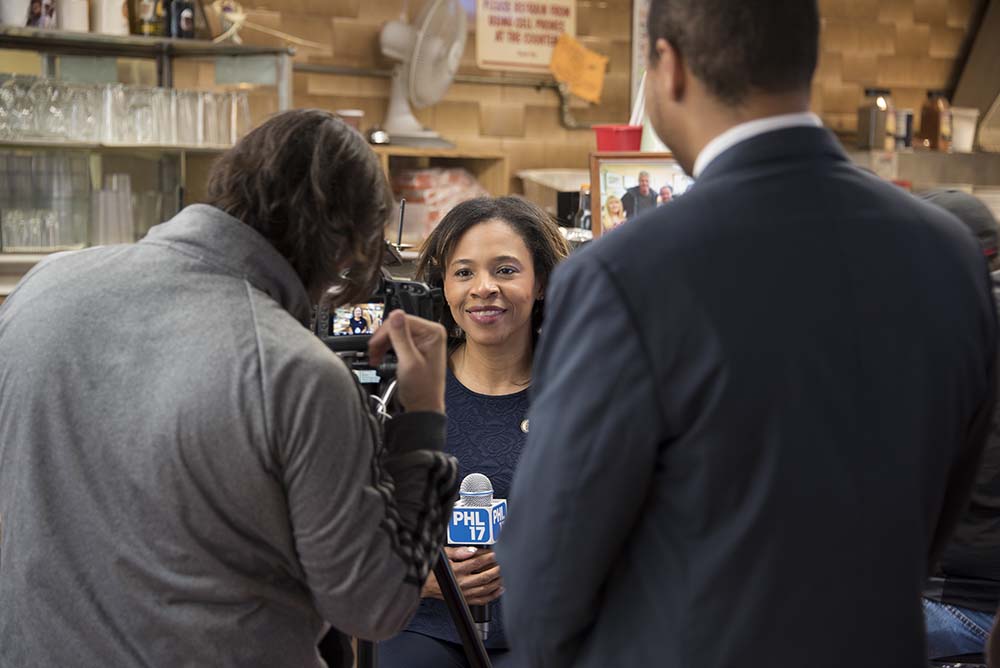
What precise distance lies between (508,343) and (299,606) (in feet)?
3.36

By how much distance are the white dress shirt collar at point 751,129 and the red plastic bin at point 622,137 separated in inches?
79.3

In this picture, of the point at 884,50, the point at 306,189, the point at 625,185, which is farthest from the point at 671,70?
the point at 884,50

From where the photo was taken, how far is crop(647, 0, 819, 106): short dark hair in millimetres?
1068

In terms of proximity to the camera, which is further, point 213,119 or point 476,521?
point 213,119

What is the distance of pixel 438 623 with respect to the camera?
2.06 metres

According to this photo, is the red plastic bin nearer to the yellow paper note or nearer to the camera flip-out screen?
the camera flip-out screen

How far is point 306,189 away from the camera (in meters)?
1.30

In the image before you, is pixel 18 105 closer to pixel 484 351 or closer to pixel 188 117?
pixel 188 117

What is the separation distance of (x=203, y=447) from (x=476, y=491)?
93 centimetres

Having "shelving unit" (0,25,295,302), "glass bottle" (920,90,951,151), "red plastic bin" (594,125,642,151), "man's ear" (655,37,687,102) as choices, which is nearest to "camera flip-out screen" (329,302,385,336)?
"man's ear" (655,37,687,102)

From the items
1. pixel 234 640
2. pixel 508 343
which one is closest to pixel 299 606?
pixel 234 640

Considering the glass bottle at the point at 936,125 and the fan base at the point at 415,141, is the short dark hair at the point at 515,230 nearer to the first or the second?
the fan base at the point at 415,141

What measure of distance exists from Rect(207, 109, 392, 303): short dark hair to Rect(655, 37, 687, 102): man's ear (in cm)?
39

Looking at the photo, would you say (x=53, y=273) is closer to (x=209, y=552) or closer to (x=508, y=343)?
(x=209, y=552)
